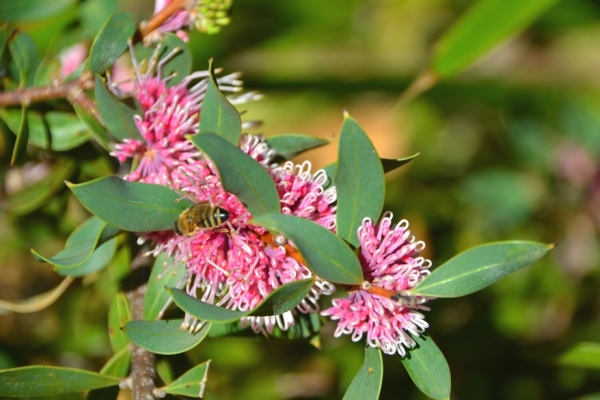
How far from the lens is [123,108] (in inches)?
33.3

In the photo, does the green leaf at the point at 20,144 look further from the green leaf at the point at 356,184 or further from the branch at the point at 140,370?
the green leaf at the point at 356,184

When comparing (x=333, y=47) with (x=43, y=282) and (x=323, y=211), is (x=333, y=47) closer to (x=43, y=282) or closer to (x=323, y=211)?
(x=43, y=282)

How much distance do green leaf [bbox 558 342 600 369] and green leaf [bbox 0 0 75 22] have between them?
121 centimetres

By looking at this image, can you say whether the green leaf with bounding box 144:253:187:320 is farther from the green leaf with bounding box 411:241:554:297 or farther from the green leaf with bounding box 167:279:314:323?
the green leaf with bounding box 411:241:554:297

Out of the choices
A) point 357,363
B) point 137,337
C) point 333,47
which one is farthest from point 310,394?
point 333,47

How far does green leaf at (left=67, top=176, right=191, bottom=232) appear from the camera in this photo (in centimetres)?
72

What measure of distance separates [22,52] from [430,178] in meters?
1.42

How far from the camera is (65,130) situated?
3.49ft

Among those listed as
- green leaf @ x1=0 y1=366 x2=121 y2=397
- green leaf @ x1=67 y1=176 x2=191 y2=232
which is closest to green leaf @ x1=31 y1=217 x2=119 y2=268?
green leaf @ x1=67 y1=176 x2=191 y2=232

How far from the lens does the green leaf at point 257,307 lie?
2.17 ft

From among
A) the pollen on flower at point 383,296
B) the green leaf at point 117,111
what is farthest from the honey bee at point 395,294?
the green leaf at point 117,111

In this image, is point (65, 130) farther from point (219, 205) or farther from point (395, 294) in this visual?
point (395, 294)

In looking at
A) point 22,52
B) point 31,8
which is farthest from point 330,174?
point 31,8

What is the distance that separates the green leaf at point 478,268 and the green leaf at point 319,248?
0.31 ft
